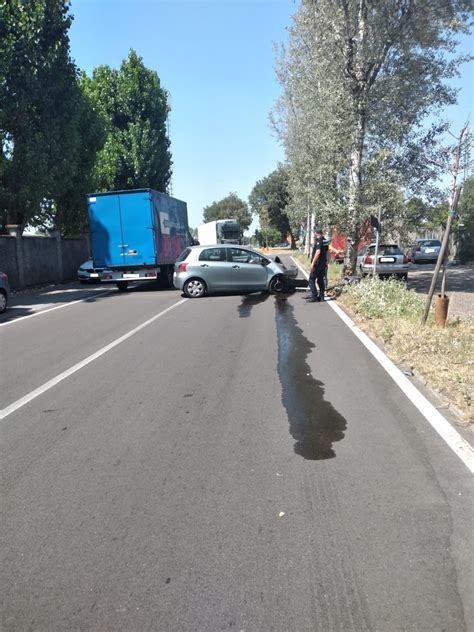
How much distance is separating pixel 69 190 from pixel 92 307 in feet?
43.5

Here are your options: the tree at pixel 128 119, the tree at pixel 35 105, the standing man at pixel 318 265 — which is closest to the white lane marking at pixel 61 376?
the standing man at pixel 318 265

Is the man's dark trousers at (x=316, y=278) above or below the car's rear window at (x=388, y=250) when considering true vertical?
below

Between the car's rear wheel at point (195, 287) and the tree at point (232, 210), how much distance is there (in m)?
83.0

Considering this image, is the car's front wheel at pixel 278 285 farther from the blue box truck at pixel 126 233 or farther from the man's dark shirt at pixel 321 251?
the blue box truck at pixel 126 233

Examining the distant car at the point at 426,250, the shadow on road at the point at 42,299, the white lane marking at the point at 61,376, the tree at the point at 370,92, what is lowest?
the white lane marking at the point at 61,376

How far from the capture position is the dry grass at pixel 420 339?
5.51m

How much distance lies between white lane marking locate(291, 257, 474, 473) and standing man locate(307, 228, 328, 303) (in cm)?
494

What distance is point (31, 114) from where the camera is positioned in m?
19.7

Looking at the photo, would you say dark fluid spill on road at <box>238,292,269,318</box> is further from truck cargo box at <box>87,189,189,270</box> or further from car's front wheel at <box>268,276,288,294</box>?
truck cargo box at <box>87,189,189,270</box>

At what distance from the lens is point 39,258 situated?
2323cm

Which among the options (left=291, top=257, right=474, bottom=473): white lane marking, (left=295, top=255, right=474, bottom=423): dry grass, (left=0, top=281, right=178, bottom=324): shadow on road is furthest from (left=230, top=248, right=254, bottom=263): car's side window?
(left=291, top=257, right=474, bottom=473): white lane marking

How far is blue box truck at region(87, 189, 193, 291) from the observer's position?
17.3 m

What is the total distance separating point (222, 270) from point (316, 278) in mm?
2928

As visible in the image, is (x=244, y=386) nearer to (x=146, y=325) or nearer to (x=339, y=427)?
(x=339, y=427)
